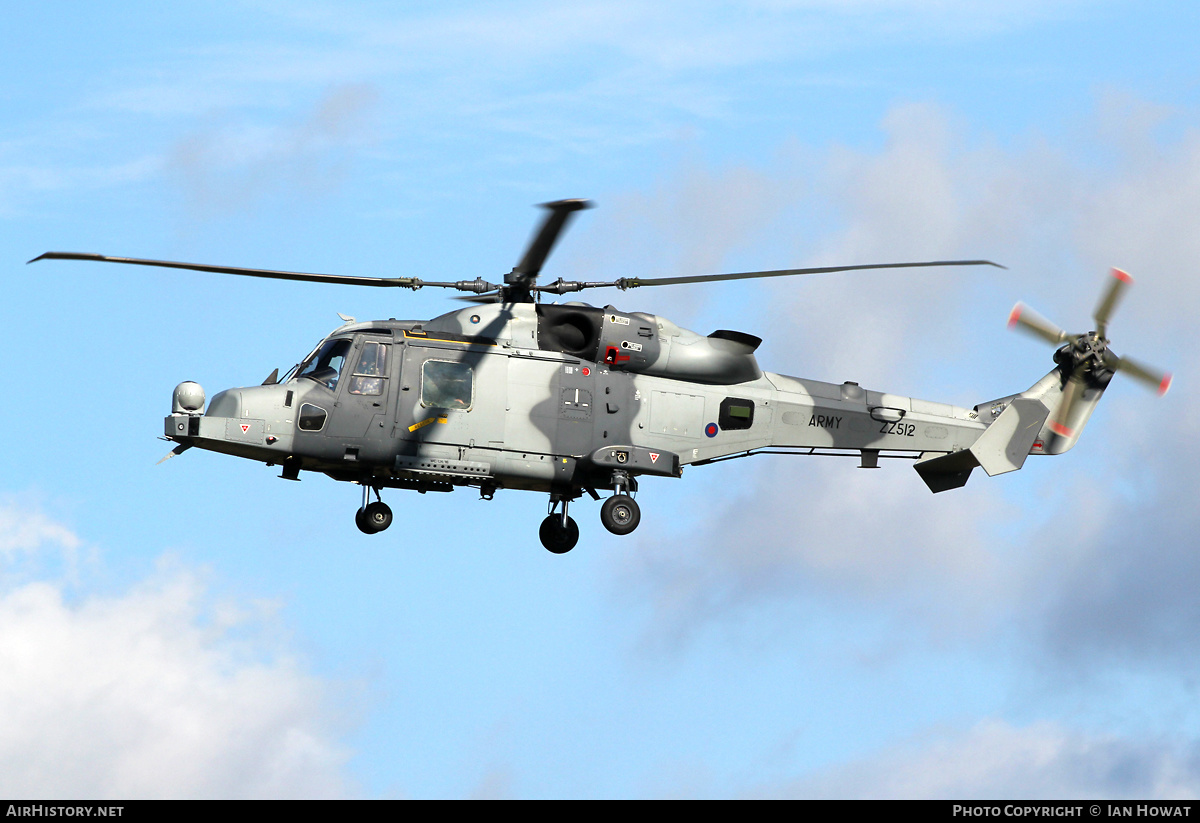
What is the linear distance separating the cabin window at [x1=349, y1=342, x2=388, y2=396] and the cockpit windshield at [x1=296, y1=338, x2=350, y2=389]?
370 mm

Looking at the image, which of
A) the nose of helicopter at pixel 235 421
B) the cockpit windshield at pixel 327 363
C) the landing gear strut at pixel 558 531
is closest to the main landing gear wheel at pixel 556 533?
the landing gear strut at pixel 558 531

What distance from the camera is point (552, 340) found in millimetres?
35750

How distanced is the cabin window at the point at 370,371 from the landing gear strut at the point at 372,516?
2244 millimetres

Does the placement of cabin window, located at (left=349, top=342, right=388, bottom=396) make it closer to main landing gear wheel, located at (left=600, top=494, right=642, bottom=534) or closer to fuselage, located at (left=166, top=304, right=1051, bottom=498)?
fuselage, located at (left=166, top=304, right=1051, bottom=498)

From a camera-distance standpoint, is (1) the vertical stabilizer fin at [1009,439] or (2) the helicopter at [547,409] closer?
(2) the helicopter at [547,409]

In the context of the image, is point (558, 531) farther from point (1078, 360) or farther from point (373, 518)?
point (1078, 360)

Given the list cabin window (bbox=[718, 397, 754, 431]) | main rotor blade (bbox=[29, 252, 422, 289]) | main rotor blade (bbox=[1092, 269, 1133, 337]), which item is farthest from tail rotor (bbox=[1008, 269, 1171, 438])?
main rotor blade (bbox=[29, 252, 422, 289])

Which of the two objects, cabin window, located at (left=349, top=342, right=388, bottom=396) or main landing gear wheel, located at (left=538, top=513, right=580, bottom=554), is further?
main landing gear wheel, located at (left=538, top=513, right=580, bottom=554)

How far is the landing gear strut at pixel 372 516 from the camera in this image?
35062mm

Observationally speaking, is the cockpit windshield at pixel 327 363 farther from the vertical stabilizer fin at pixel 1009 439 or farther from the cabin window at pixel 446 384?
the vertical stabilizer fin at pixel 1009 439

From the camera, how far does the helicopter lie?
111ft

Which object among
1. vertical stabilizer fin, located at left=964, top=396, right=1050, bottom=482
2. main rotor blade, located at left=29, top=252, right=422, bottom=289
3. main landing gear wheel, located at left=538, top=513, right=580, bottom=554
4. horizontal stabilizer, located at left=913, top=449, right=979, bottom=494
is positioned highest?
main rotor blade, located at left=29, top=252, right=422, bottom=289

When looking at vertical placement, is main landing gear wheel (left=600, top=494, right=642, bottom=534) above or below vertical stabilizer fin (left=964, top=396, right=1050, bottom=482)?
below

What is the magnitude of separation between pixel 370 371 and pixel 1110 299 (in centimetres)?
1808
